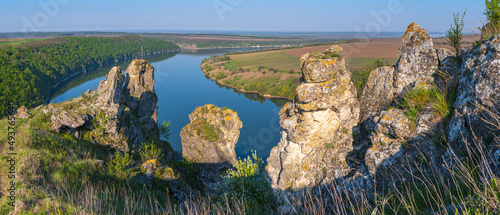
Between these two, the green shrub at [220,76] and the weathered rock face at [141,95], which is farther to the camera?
the green shrub at [220,76]

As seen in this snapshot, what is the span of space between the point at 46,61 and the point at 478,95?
117 m

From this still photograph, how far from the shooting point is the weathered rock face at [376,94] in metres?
8.18

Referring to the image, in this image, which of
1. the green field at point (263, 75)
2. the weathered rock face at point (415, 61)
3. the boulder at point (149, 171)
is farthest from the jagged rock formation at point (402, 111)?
the green field at point (263, 75)

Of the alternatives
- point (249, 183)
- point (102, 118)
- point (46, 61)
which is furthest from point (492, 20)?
point (46, 61)

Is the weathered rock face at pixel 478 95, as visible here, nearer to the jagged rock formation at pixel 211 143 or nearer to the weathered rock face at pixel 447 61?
the weathered rock face at pixel 447 61

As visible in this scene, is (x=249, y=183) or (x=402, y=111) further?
(x=249, y=183)

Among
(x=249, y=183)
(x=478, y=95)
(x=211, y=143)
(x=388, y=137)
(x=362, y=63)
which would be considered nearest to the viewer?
(x=478, y=95)

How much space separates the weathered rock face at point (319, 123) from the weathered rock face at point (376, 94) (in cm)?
32

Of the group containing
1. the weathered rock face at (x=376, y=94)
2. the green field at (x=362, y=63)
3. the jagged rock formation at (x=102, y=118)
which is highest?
the green field at (x=362, y=63)

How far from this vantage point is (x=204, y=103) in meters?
63.7

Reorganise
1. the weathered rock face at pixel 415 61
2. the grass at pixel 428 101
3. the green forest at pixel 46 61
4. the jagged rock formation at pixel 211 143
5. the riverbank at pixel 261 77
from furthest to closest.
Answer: the riverbank at pixel 261 77
the green forest at pixel 46 61
the jagged rock formation at pixel 211 143
the weathered rock face at pixel 415 61
the grass at pixel 428 101

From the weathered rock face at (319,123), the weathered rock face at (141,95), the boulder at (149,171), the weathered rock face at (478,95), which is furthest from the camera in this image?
the weathered rock face at (141,95)

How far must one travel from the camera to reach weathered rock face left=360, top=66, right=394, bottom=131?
8.18 m

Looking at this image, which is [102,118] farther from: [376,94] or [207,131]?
[376,94]
